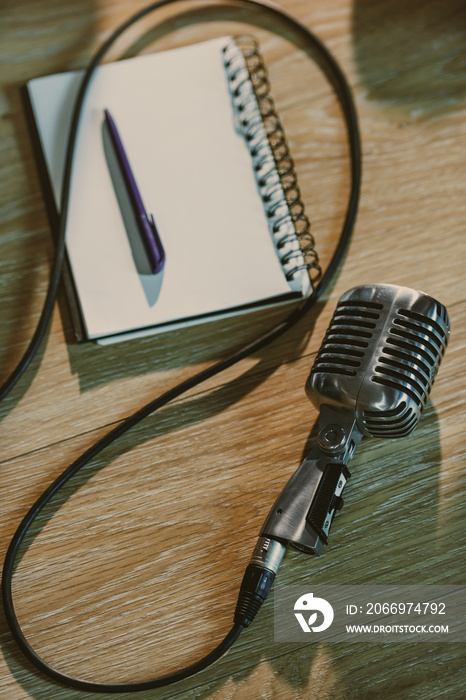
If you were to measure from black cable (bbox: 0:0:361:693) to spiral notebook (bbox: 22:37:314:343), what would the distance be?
0.04 feet

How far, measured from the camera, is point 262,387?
57 cm

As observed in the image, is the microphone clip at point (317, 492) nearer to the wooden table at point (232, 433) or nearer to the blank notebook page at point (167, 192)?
the wooden table at point (232, 433)

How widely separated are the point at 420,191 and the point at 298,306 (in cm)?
17

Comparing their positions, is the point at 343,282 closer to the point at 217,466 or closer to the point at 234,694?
the point at 217,466

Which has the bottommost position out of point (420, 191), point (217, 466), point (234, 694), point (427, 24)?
point (234, 694)

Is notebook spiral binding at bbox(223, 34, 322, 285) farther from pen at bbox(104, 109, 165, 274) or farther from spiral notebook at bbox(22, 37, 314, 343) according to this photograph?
pen at bbox(104, 109, 165, 274)

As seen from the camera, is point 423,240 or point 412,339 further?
point 423,240

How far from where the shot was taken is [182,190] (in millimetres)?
614

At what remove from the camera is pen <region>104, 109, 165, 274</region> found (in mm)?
586

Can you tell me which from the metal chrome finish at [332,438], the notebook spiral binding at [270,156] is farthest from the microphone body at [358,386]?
the notebook spiral binding at [270,156]

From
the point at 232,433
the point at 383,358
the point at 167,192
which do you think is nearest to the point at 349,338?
the point at 383,358

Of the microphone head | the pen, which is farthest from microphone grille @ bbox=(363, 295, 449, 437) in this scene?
the pen

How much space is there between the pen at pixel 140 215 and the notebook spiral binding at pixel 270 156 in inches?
4.3

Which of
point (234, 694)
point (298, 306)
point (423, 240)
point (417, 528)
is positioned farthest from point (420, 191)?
point (234, 694)
